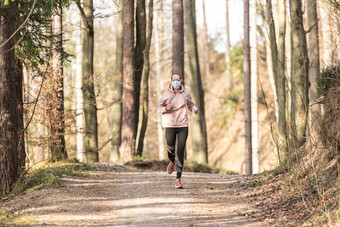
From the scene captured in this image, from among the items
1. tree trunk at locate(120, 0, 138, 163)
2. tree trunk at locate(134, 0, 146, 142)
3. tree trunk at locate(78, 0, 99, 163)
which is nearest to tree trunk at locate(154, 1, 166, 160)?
tree trunk at locate(78, 0, 99, 163)

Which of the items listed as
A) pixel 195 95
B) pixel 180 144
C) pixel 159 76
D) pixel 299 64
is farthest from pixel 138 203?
pixel 159 76

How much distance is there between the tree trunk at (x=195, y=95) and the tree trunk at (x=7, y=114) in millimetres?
13729

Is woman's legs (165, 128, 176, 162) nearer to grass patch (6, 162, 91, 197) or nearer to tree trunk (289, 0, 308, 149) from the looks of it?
grass patch (6, 162, 91, 197)

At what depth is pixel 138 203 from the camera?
9.33 metres

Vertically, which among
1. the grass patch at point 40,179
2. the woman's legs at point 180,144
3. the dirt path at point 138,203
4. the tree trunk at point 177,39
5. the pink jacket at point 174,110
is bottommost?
the dirt path at point 138,203

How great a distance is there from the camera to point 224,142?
41.1m

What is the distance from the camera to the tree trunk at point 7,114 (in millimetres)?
10922

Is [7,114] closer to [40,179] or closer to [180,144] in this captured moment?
[40,179]

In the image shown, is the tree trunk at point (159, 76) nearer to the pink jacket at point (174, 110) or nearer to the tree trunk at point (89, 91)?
the tree trunk at point (89, 91)

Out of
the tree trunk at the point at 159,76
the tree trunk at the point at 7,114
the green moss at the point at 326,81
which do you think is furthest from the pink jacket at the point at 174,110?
the tree trunk at the point at 159,76

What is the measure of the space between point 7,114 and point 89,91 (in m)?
8.09

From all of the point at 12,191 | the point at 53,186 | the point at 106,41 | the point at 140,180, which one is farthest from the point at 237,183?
the point at 106,41

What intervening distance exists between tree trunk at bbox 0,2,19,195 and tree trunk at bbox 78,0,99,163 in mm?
7547

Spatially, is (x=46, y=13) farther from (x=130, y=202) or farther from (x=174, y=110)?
(x=130, y=202)
